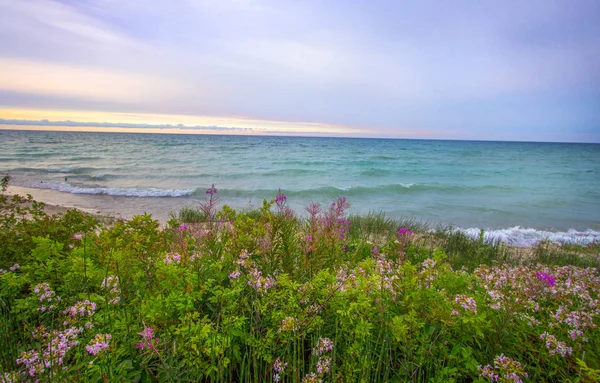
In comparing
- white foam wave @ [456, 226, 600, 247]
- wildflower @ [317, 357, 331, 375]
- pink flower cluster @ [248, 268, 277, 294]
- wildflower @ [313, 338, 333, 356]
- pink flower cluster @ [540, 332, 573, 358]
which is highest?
pink flower cluster @ [248, 268, 277, 294]

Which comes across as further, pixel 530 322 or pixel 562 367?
pixel 530 322

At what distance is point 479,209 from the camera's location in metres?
16.1

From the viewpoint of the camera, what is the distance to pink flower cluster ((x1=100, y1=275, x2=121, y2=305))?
256 centimetres

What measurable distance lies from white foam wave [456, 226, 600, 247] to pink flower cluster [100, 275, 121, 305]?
1029cm

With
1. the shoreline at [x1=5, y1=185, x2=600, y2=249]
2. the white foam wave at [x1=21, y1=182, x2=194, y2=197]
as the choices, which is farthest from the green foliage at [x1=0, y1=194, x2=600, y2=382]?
the white foam wave at [x1=21, y1=182, x2=194, y2=197]

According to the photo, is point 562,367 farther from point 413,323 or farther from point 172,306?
point 172,306

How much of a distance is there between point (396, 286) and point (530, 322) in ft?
4.25

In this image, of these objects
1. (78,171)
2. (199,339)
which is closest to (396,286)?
(199,339)

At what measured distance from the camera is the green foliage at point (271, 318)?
2.16 metres

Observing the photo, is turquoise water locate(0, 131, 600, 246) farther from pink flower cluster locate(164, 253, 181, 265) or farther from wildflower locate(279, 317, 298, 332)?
wildflower locate(279, 317, 298, 332)

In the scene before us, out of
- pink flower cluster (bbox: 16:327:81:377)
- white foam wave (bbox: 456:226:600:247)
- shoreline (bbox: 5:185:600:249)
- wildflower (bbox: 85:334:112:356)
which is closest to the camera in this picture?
wildflower (bbox: 85:334:112:356)

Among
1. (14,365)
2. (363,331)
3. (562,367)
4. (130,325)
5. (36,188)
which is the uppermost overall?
(363,331)

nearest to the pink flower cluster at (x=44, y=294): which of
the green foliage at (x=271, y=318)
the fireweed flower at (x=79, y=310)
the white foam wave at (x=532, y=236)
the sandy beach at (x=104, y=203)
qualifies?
the green foliage at (x=271, y=318)

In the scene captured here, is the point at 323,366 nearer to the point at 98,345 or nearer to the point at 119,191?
the point at 98,345
